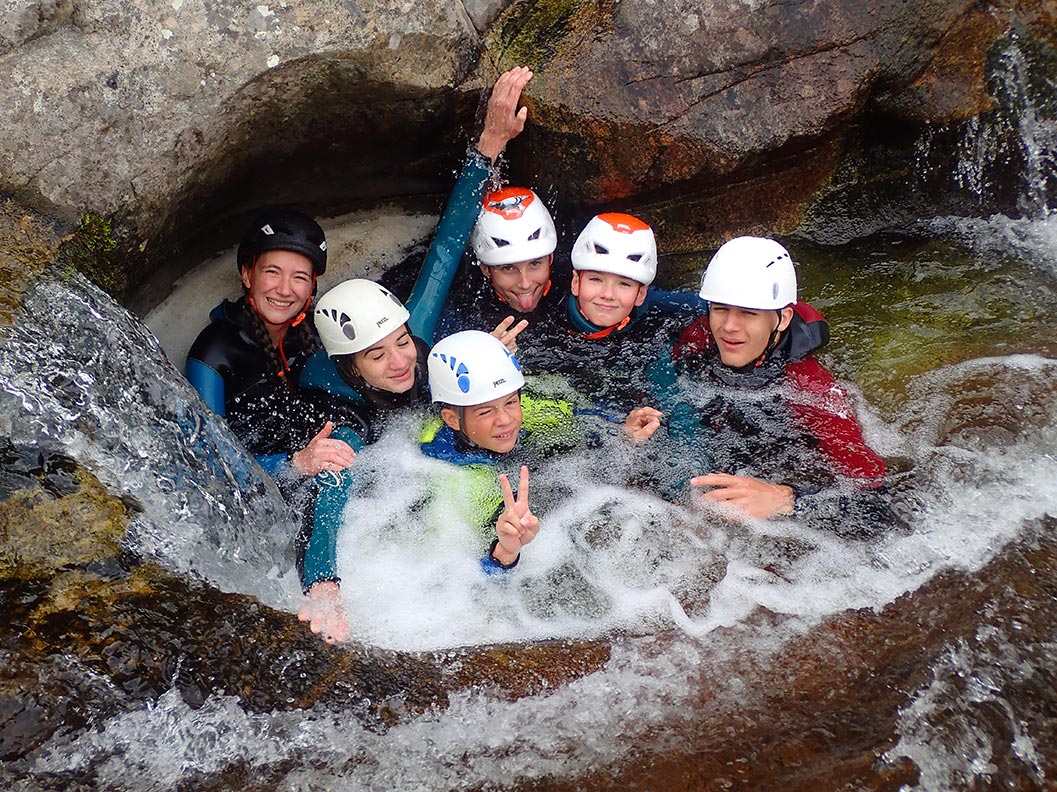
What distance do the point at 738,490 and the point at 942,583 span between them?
1.07 m

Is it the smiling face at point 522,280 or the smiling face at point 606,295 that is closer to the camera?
the smiling face at point 606,295

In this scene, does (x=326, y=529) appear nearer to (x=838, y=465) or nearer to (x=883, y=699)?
(x=883, y=699)

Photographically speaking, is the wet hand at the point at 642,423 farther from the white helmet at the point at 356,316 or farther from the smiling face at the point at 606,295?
the white helmet at the point at 356,316

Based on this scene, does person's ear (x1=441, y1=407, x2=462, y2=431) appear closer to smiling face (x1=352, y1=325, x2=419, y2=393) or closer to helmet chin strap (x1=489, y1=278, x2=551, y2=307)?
smiling face (x1=352, y1=325, x2=419, y2=393)

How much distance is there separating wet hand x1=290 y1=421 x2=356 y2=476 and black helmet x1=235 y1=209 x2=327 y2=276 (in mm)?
1304

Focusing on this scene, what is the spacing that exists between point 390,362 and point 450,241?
1.18 m

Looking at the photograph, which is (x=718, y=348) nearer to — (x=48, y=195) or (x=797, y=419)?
(x=797, y=419)

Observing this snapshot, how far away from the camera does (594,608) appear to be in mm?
4359

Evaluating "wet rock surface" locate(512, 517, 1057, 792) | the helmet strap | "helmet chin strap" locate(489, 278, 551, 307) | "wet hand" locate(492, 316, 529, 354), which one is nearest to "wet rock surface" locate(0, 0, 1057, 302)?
"helmet chin strap" locate(489, 278, 551, 307)

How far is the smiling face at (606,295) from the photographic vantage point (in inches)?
223

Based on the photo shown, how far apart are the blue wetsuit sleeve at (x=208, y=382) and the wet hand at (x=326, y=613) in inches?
68.1

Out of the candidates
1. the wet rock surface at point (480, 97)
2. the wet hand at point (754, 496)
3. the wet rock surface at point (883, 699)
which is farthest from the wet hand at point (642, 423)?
the wet rock surface at point (480, 97)

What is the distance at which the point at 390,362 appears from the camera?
5.23 m

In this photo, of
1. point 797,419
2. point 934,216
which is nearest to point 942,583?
point 797,419
